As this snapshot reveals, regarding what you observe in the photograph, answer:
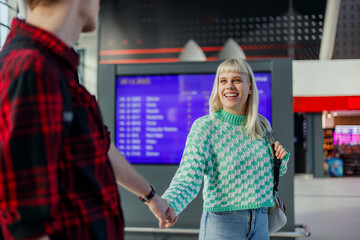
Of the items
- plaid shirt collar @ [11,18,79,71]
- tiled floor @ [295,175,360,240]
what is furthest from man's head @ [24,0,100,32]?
tiled floor @ [295,175,360,240]

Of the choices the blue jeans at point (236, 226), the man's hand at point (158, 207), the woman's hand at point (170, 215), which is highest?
the man's hand at point (158, 207)

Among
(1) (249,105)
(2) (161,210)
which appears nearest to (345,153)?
(1) (249,105)

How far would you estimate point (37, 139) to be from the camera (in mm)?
713

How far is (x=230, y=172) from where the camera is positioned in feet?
6.00

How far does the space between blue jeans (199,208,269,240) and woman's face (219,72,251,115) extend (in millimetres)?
516

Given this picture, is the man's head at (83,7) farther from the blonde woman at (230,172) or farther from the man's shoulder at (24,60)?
the blonde woman at (230,172)

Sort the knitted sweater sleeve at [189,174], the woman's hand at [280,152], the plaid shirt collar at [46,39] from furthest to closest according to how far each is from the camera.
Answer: the woman's hand at [280,152] < the knitted sweater sleeve at [189,174] < the plaid shirt collar at [46,39]

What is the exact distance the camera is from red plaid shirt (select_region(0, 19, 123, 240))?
0.71 m

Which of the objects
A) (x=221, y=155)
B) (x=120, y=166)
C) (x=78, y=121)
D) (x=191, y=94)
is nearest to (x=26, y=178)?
(x=78, y=121)

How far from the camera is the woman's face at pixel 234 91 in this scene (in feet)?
6.41

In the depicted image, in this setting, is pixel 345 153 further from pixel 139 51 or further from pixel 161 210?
pixel 161 210

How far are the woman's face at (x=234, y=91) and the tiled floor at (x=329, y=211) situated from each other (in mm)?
3091

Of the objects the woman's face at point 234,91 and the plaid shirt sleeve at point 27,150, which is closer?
the plaid shirt sleeve at point 27,150

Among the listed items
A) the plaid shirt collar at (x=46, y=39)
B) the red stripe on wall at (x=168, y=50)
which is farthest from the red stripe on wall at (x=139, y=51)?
the plaid shirt collar at (x=46, y=39)
